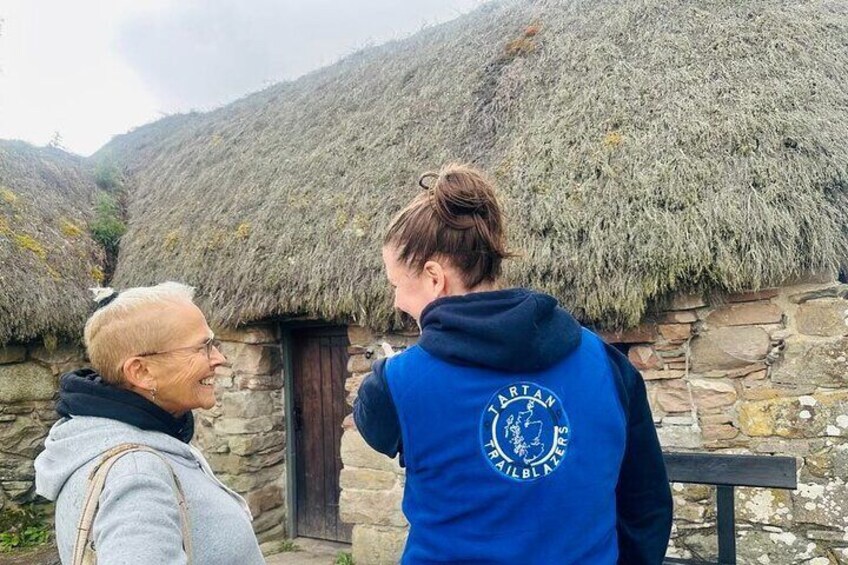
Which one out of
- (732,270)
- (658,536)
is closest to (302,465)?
(732,270)

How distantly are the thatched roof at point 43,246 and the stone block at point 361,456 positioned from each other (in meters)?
3.33

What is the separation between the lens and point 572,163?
4457 mm

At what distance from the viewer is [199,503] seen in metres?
1.43

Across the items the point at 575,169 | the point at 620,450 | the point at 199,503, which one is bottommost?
the point at 199,503

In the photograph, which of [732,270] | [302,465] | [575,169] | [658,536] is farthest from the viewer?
[302,465]

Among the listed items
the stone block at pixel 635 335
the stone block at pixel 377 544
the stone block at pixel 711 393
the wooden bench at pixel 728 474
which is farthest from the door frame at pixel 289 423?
the wooden bench at pixel 728 474

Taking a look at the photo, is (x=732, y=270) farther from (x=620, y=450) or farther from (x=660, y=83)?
(x=620, y=450)

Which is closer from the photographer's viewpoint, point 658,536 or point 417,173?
point 658,536

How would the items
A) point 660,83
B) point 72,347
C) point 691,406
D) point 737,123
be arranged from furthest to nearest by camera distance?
point 72,347
point 660,83
point 737,123
point 691,406

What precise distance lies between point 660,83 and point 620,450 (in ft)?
13.7

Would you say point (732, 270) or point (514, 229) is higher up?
point (514, 229)

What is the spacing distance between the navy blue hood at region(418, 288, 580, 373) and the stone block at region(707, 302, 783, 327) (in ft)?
8.91

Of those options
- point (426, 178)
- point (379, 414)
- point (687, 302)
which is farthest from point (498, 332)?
point (687, 302)

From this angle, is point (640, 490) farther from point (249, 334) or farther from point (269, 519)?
point (269, 519)
